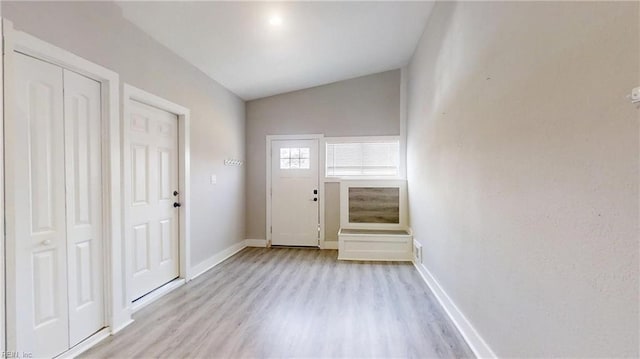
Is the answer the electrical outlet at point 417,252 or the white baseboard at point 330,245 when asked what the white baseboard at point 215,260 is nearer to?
the white baseboard at point 330,245

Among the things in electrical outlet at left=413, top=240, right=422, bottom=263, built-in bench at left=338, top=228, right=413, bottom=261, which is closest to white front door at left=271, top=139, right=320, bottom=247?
built-in bench at left=338, top=228, right=413, bottom=261

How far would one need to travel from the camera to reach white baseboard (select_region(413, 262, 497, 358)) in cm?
186

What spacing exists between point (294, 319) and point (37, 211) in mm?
1920

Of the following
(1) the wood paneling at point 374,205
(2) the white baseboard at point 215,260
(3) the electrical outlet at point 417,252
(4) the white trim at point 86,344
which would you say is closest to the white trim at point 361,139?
(1) the wood paneling at point 374,205

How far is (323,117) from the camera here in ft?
15.9

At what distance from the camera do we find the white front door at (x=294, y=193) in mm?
4895

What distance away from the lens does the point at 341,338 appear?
2127 millimetres

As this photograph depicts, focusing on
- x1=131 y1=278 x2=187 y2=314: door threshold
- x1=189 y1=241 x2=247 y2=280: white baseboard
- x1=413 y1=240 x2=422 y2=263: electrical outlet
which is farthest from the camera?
x1=413 y1=240 x2=422 y2=263: electrical outlet

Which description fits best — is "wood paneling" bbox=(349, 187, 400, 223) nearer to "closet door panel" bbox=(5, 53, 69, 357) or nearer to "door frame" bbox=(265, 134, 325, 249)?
"door frame" bbox=(265, 134, 325, 249)

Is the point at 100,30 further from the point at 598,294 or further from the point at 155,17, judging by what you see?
the point at 598,294

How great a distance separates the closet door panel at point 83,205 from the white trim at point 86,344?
0.11 ft

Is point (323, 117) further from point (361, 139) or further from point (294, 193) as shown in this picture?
point (294, 193)

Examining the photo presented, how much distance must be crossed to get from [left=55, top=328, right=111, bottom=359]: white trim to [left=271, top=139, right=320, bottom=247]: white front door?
293 cm

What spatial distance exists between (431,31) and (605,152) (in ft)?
8.66
